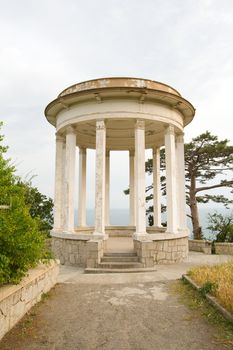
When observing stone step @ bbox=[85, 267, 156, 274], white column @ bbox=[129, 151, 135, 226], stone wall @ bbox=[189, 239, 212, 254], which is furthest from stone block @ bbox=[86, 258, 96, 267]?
stone wall @ bbox=[189, 239, 212, 254]

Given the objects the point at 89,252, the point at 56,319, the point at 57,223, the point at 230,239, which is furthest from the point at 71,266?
the point at 230,239

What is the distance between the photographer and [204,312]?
5.68m

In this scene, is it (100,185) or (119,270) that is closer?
(119,270)

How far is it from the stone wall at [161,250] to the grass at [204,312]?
2821 mm

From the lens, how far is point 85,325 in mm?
5180

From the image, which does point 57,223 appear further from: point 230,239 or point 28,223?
point 230,239

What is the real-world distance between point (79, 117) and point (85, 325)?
984 cm

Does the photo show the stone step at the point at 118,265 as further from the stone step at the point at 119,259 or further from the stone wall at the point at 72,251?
the stone wall at the point at 72,251

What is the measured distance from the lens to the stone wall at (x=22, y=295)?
4700mm

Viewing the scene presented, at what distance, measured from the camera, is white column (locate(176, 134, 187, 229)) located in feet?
49.3

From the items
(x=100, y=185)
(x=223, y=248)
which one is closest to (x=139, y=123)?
(x=100, y=185)

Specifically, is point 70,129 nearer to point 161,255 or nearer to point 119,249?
point 119,249

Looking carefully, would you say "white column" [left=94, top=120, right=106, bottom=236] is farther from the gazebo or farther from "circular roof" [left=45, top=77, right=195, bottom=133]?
"circular roof" [left=45, top=77, right=195, bottom=133]

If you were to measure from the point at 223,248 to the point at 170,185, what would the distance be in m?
6.60
